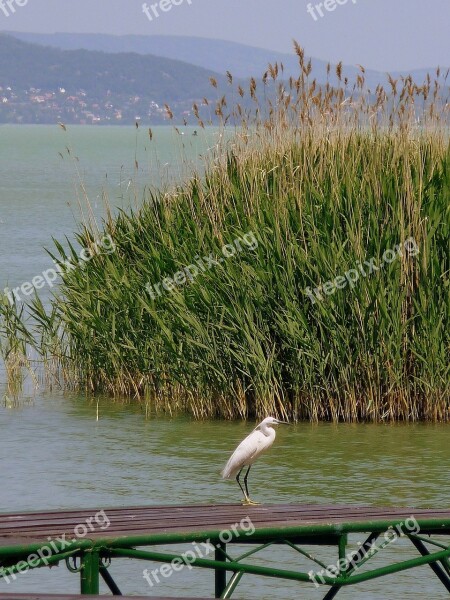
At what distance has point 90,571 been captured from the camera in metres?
4.86

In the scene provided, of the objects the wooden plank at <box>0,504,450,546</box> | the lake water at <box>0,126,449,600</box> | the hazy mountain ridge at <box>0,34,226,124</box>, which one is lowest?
the hazy mountain ridge at <box>0,34,226,124</box>

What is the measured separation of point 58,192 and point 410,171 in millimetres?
38793

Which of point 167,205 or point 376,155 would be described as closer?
point 376,155

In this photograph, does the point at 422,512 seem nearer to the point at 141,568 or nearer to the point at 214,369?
the point at 141,568

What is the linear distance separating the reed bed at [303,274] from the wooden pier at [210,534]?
3.81 meters

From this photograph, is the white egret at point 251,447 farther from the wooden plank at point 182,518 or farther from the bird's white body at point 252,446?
the wooden plank at point 182,518

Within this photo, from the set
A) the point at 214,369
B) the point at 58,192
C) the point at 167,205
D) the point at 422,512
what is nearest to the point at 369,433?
the point at 214,369

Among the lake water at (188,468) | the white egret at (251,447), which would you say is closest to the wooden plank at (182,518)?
the white egret at (251,447)

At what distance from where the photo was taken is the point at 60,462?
362 inches

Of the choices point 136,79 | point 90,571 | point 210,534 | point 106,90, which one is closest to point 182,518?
point 210,534

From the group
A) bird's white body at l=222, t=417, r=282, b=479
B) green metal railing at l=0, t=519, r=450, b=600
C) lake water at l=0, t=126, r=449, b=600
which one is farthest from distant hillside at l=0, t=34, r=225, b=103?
green metal railing at l=0, t=519, r=450, b=600

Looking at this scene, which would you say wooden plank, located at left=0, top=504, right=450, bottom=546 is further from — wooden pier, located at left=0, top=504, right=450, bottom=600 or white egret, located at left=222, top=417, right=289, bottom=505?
white egret, located at left=222, top=417, right=289, bottom=505

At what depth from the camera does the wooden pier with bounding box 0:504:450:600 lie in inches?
190

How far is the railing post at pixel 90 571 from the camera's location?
4836mm
